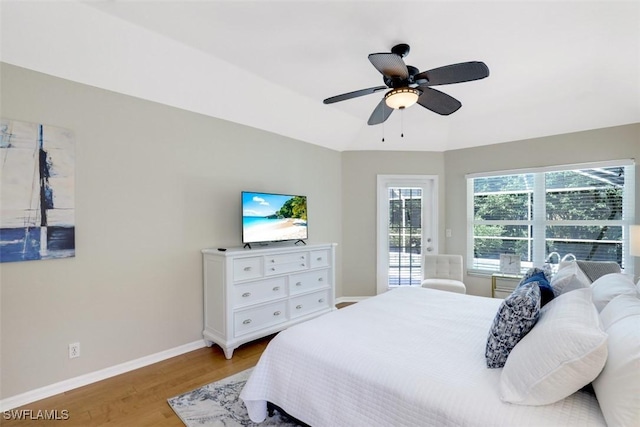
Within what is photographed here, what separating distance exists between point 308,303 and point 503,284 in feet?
8.74

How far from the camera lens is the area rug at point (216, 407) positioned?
76.9 inches

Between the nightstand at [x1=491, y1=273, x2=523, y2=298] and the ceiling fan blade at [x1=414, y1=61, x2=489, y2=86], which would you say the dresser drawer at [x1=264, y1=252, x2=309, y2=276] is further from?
the nightstand at [x1=491, y1=273, x2=523, y2=298]

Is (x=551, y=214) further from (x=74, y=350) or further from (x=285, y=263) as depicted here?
(x=74, y=350)

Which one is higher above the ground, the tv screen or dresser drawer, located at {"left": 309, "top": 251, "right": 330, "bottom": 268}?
the tv screen

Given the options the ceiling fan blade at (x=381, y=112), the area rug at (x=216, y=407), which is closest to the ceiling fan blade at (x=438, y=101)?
the ceiling fan blade at (x=381, y=112)

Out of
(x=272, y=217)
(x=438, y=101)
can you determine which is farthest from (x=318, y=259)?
(x=438, y=101)

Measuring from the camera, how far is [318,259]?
12.2ft

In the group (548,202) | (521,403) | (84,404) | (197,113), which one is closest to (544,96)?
(548,202)

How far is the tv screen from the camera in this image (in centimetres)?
324

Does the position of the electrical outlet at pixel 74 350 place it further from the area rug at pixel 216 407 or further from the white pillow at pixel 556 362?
the white pillow at pixel 556 362

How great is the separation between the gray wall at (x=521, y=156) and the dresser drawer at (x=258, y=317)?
9.35ft

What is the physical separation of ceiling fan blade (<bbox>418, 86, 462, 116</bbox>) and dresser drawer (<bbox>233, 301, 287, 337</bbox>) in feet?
7.92

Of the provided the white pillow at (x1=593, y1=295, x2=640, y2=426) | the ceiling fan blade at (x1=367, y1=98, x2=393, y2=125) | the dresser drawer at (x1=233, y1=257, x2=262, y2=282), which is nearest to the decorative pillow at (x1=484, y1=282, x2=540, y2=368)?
the white pillow at (x1=593, y1=295, x2=640, y2=426)

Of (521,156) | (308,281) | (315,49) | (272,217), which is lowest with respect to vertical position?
(308,281)
